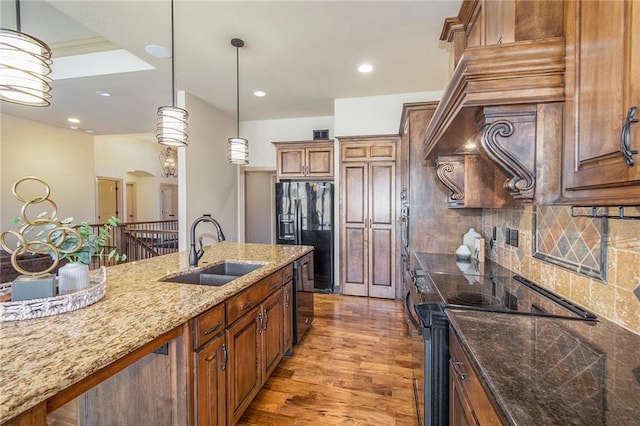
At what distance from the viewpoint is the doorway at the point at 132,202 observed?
366 inches

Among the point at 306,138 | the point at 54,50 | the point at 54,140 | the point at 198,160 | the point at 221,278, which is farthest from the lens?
the point at 54,140

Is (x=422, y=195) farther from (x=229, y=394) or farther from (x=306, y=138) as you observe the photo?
(x=306, y=138)

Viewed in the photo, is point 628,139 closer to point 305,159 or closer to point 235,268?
point 235,268

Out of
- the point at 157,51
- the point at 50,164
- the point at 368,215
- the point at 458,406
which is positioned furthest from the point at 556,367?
the point at 50,164

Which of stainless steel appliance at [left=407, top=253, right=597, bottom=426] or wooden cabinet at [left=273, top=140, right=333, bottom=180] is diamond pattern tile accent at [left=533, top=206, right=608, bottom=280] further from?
wooden cabinet at [left=273, top=140, right=333, bottom=180]

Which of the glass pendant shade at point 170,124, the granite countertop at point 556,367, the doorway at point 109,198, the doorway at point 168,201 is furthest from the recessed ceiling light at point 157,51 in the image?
the doorway at point 168,201

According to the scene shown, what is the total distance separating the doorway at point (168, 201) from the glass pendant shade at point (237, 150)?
783 cm

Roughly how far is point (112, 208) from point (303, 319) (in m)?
8.63

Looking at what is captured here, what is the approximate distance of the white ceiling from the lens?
237 cm

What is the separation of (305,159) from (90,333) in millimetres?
3967

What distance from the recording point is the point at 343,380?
226 centimetres

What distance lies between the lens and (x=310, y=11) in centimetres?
236

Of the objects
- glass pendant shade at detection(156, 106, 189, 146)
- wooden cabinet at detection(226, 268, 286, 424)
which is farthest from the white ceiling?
wooden cabinet at detection(226, 268, 286, 424)

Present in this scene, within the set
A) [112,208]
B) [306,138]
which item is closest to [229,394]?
[306,138]
